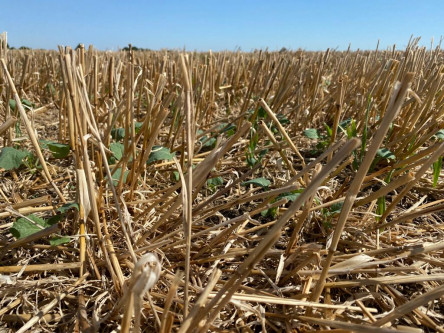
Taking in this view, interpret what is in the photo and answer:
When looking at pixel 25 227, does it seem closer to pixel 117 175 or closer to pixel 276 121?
pixel 117 175

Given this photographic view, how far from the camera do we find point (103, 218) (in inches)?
35.9

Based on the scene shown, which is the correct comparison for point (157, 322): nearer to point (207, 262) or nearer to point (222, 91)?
point (207, 262)

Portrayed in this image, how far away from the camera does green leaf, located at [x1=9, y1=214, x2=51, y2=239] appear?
812 millimetres

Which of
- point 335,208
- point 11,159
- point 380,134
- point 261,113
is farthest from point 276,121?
point 11,159

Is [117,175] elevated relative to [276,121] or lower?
lower

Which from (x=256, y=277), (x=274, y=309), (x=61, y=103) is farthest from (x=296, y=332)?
(x=61, y=103)

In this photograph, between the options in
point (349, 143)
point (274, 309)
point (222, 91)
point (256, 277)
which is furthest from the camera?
point (222, 91)

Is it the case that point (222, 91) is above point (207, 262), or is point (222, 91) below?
above

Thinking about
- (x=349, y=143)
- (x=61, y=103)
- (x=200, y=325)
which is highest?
(x=349, y=143)

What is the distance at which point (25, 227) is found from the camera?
0.82m

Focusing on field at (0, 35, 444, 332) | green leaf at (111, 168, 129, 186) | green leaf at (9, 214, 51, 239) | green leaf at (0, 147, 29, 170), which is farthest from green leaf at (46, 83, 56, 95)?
green leaf at (9, 214, 51, 239)

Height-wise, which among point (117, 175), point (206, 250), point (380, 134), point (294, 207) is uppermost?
point (380, 134)

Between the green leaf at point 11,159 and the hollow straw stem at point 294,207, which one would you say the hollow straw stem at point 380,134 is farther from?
the green leaf at point 11,159

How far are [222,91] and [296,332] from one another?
7.26 feet
